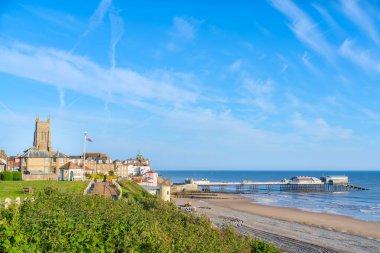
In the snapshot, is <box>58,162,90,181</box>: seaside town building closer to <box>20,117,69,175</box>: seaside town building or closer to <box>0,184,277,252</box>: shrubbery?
<box>20,117,69,175</box>: seaside town building

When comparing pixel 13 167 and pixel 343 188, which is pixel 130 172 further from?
pixel 343 188

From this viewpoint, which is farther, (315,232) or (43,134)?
(43,134)

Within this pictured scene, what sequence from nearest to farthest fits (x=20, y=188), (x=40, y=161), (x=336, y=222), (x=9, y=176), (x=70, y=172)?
(x=20, y=188) → (x=336, y=222) → (x=9, y=176) → (x=40, y=161) → (x=70, y=172)

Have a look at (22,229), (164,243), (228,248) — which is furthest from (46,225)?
(228,248)

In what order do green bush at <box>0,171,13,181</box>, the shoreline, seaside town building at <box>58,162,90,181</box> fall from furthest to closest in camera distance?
seaside town building at <box>58,162,90,181</box> < green bush at <box>0,171,13,181</box> < the shoreline

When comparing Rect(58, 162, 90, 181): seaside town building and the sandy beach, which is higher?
Rect(58, 162, 90, 181): seaside town building

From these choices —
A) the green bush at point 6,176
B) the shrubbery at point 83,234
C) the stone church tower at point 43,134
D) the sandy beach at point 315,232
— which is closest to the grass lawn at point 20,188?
the shrubbery at point 83,234

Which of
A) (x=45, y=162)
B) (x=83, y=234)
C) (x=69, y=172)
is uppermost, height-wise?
(x=45, y=162)

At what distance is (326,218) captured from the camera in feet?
137

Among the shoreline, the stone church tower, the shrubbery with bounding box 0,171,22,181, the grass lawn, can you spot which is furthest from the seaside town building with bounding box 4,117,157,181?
the shoreline

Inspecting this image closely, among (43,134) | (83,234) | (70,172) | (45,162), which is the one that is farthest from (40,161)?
(83,234)

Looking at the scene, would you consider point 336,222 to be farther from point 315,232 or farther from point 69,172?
point 69,172

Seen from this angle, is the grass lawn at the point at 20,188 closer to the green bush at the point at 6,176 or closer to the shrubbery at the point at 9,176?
the green bush at the point at 6,176

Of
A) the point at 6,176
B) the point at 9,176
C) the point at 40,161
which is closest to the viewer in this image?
the point at 6,176
